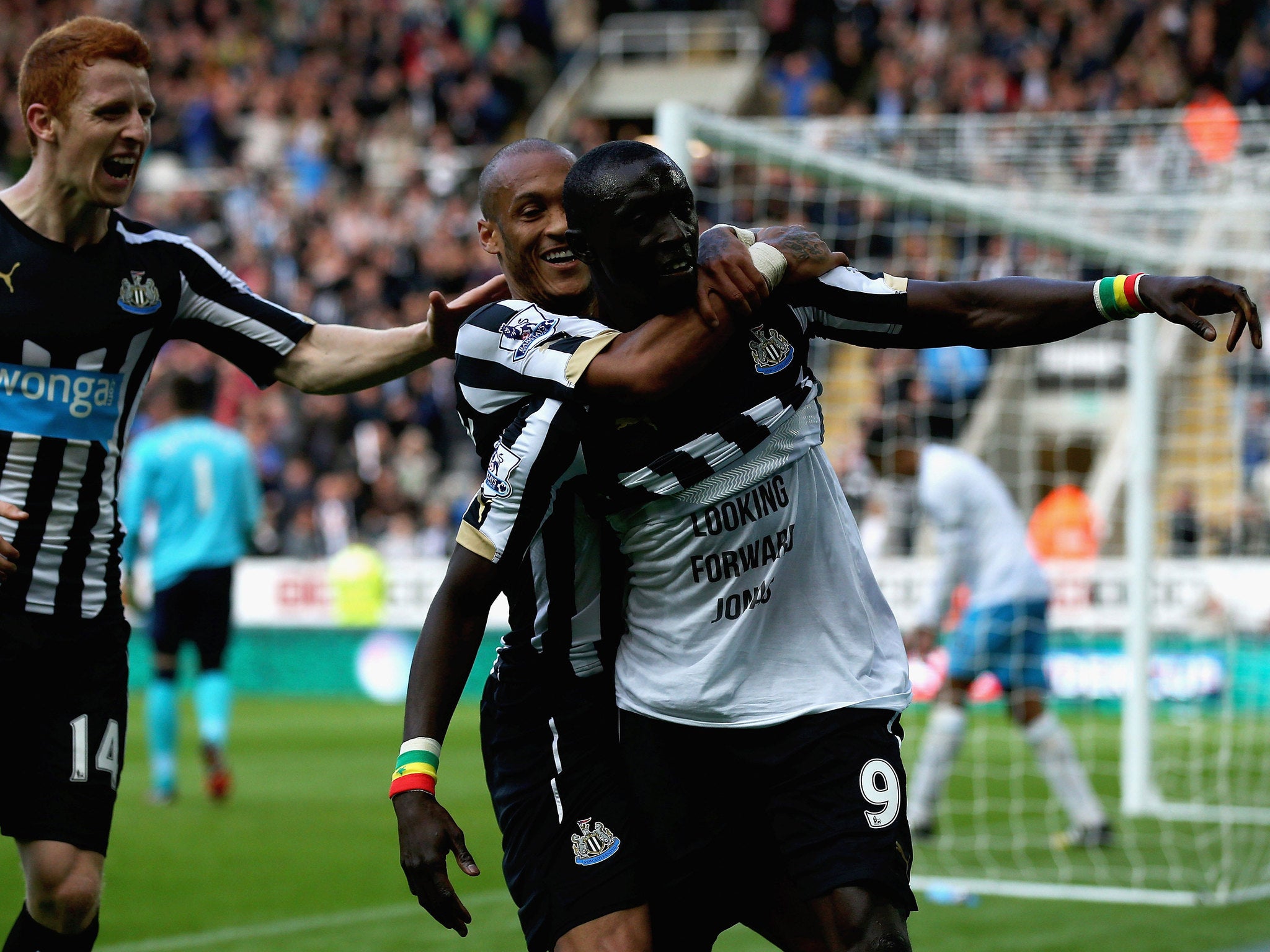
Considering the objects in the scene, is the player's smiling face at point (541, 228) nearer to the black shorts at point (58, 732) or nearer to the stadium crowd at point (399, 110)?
the black shorts at point (58, 732)

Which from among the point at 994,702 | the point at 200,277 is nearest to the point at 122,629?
the point at 200,277

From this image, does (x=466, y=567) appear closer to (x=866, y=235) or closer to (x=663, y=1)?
(x=866, y=235)

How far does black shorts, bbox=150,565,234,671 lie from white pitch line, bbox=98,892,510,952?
10.6 ft

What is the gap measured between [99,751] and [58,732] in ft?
0.32

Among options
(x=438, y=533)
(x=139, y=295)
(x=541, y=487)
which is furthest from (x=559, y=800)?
(x=438, y=533)

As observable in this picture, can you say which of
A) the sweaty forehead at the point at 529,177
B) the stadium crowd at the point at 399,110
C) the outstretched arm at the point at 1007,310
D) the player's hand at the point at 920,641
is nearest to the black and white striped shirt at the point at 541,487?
the sweaty forehead at the point at 529,177

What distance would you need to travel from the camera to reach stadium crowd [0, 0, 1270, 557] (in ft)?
58.4

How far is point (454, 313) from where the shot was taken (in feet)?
13.1

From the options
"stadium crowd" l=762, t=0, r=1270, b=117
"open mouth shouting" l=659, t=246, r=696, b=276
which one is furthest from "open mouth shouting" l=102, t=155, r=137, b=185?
"stadium crowd" l=762, t=0, r=1270, b=117

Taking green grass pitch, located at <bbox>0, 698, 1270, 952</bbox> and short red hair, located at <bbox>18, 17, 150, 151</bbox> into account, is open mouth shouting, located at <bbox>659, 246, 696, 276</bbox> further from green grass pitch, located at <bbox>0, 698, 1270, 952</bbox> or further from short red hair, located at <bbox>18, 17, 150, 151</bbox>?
green grass pitch, located at <bbox>0, 698, 1270, 952</bbox>

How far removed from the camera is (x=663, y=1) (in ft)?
82.9

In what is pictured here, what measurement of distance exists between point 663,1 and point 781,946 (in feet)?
76.2

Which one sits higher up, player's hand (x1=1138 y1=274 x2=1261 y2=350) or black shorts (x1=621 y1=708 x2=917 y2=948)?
player's hand (x1=1138 y1=274 x2=1261 y2=350)

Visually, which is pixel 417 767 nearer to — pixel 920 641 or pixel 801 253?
pixel 801 253
